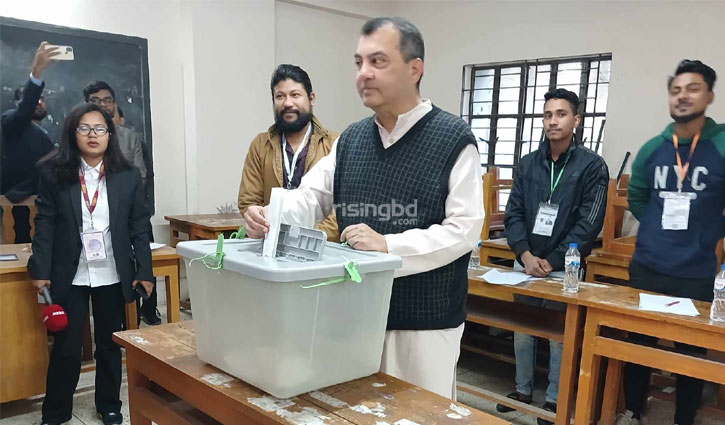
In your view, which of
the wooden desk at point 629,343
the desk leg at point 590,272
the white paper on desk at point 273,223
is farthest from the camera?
the desk leg at point 590,272

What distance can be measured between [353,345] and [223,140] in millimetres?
3895

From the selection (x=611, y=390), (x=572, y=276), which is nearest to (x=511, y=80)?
(x=572, y=276)

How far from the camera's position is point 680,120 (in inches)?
84.0

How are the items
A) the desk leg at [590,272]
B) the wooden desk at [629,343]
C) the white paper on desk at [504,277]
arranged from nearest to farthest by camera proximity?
1. the wooden desk at [629,343]
2. the white paper on desk at [504,277]
3. the desk leg at [590,272]

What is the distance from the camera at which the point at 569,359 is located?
2.13m

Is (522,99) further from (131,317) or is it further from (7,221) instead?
(7,221)

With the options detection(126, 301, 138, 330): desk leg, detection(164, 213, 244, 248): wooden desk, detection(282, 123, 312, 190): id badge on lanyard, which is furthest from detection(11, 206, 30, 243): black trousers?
detection(282, 123, 312, 190): id badge on lanyard

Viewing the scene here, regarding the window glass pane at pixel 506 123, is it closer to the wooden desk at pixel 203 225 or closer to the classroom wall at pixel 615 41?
the classroom wall at pixel 615 41

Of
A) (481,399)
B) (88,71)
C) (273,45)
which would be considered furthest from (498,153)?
(88,71)

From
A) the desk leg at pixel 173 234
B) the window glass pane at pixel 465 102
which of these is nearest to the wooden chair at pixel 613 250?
the window glass pane at pixel 465 102

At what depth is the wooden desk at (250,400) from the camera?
90 centimetres

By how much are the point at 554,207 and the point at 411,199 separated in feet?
5.20

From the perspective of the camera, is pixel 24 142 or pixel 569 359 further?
pixel 24 142

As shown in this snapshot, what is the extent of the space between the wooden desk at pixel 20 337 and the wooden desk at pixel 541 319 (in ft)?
6.50
